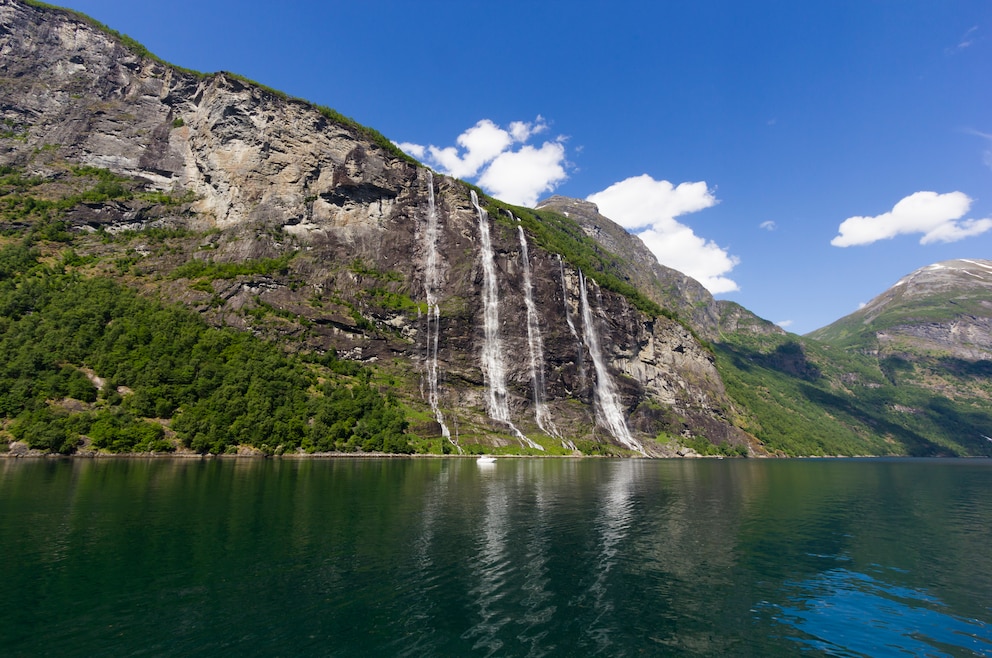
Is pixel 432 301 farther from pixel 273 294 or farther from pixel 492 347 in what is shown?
pixel 273 294

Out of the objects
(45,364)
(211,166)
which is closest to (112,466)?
(45,364)

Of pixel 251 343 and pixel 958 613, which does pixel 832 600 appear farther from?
pixel 251 343

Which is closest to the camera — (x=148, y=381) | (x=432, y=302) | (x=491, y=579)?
(x=491, y=579)

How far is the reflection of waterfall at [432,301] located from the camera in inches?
4252

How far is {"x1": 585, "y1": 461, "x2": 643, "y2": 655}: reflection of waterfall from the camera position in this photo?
16016 millimetres

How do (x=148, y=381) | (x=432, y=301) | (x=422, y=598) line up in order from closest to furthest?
(x=422, y=598) < (x=148, y=381) < (x=432, y=301)

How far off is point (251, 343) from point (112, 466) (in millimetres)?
44107

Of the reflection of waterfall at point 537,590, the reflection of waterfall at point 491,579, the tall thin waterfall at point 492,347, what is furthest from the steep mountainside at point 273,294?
the reflection of waterfall at point 537,590

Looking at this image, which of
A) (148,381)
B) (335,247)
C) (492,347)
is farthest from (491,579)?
(335,247)

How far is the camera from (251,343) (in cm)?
9700

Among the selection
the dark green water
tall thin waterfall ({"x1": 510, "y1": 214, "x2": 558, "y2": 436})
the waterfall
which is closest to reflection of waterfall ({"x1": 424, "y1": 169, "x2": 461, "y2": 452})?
tall thin waterfall ({"x1": 510, "y1": 214, "x2": 558, "y2": 436})

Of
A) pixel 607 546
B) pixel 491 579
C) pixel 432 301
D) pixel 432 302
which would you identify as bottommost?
pixel 607 546

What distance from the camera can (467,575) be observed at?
20766 millimetres

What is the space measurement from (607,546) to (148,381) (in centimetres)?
8112
